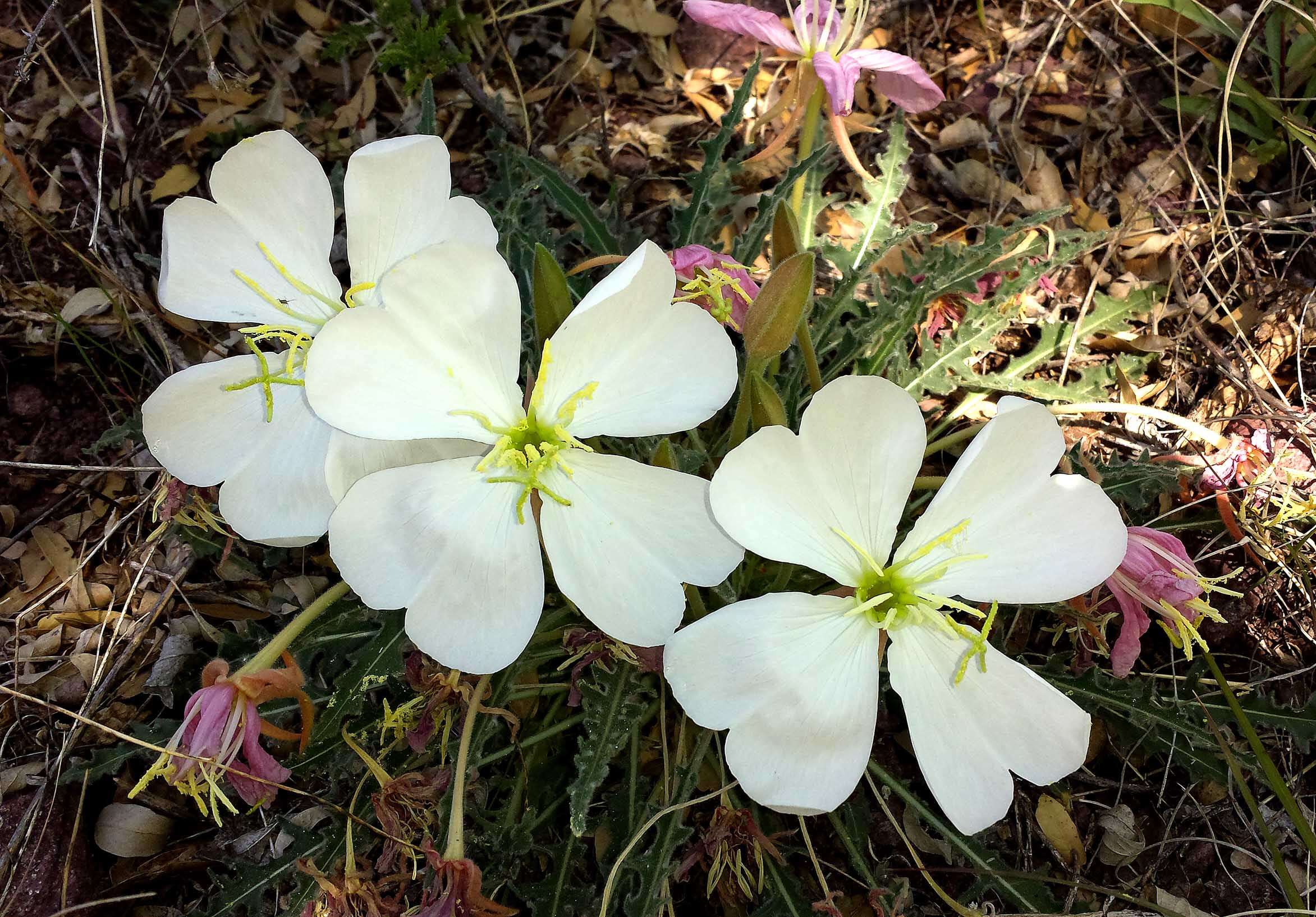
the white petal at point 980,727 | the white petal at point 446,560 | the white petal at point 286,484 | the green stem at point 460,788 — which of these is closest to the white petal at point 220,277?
the white petal at point 286,484

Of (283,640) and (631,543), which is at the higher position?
(631,543)

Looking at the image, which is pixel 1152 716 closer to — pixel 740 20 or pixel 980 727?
pixel 980 727

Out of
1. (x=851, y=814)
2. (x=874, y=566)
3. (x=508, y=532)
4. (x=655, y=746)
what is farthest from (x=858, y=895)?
(x=508, y=532)

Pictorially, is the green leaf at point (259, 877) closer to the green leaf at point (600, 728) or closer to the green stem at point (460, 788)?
the green stem at point (460, 788)

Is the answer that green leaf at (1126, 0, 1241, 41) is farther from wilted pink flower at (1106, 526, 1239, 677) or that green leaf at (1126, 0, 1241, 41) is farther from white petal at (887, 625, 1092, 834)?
white petal at (887, 625, 1092, 834)

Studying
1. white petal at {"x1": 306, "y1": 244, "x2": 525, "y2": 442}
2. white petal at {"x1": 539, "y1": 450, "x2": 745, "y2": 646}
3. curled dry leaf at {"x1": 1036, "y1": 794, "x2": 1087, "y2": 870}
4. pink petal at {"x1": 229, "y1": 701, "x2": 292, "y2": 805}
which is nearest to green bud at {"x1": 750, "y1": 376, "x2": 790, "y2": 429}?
white petal at {"x1": 539, "y1": 450, "x2": 745, "y2": 646}

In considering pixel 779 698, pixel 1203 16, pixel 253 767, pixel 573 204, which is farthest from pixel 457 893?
pixel 1203 16
